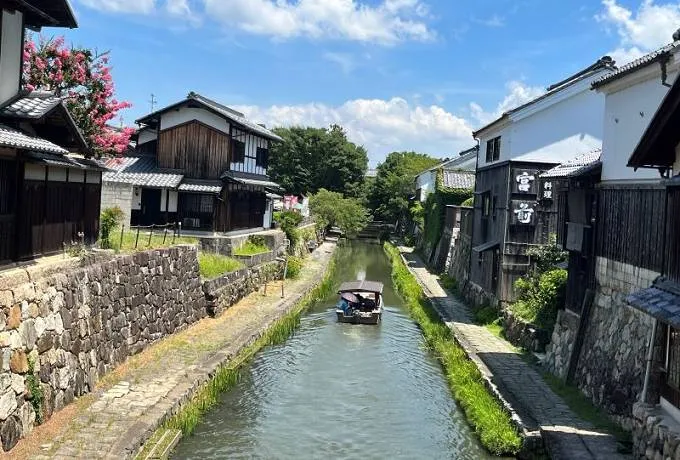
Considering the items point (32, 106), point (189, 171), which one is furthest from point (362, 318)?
point (32, 106)

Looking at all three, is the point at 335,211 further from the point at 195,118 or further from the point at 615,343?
the point at 615,343

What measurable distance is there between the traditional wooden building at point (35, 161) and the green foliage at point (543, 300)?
14061 millimetres

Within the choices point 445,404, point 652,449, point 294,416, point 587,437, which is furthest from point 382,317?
point 652,449

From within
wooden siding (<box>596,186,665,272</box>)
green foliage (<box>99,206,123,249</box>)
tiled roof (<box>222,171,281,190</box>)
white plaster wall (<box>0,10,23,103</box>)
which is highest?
white plaster wall (<box>0,10,23,103</box>)

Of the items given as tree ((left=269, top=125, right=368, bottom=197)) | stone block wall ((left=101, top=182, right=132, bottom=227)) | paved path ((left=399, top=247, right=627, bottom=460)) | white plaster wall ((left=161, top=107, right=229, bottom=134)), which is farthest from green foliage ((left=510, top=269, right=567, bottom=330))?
tree ((left=269, top=125, right=368, bottom=197))

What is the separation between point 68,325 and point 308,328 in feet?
44.5

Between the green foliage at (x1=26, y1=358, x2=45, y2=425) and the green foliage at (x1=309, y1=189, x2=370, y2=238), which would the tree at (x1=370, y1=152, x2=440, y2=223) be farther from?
the green foliage at (x1=26, y1=358, x2=45, y2=425)

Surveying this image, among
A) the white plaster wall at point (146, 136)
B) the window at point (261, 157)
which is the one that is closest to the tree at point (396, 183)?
the window at point (261, 157)

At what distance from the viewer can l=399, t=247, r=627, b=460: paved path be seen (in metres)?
11.6

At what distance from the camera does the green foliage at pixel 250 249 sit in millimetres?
31406

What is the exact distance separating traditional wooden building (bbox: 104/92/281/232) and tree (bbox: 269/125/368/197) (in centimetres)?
4475

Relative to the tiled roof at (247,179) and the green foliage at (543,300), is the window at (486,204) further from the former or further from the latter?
the tiled roof at (247,179)

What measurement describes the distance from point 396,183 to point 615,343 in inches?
2532

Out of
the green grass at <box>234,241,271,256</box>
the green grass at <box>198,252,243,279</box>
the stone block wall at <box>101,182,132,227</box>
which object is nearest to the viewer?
the green grass at <box>198,252,243,279</box>
